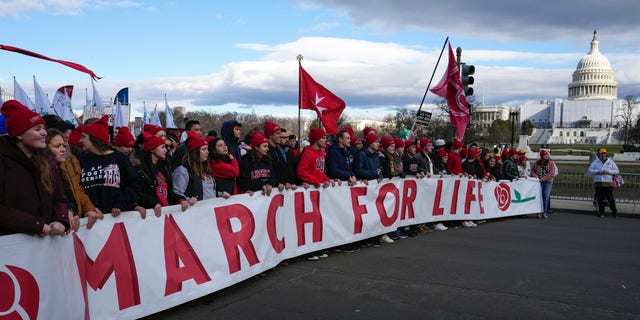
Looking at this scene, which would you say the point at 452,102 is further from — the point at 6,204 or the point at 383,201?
the point at 6,204

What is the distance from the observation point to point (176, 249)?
5.46 metres

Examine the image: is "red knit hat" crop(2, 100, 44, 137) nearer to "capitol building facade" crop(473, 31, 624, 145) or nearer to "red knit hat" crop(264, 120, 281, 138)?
"red knit hat" crop(264, 120, 281, 138)

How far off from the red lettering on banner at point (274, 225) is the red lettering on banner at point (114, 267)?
2.17 meters

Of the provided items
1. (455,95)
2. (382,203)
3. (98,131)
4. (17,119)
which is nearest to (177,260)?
(98,131)

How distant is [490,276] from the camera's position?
22.6 feet

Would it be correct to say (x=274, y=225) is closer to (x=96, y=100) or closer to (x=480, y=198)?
(x=480, y=198)

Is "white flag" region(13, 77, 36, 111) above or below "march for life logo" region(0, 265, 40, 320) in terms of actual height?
above

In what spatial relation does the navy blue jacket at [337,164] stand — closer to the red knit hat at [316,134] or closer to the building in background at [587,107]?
the red knit hat at [316,134]

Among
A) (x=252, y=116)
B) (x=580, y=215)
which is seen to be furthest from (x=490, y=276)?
(x=252, y=116)

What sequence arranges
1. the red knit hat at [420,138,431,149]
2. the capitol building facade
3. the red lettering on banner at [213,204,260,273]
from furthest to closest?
the capitol building facade
the red knit hat at [420,138,431,149]
the red lettering on banner at [213,204,260,273]

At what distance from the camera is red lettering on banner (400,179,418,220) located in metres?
9.91

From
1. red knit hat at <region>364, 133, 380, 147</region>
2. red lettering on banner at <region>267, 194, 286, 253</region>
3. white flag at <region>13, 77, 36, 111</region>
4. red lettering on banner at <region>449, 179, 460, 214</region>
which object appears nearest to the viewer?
red lettering on banner at <region>267, 194, 286, 253</region>

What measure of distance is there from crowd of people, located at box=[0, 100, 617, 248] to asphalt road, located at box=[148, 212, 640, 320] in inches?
40.8

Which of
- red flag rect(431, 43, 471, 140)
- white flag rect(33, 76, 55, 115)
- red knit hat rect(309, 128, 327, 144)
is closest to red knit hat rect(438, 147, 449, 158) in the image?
red flag rect(431, 43, 471, 140)
